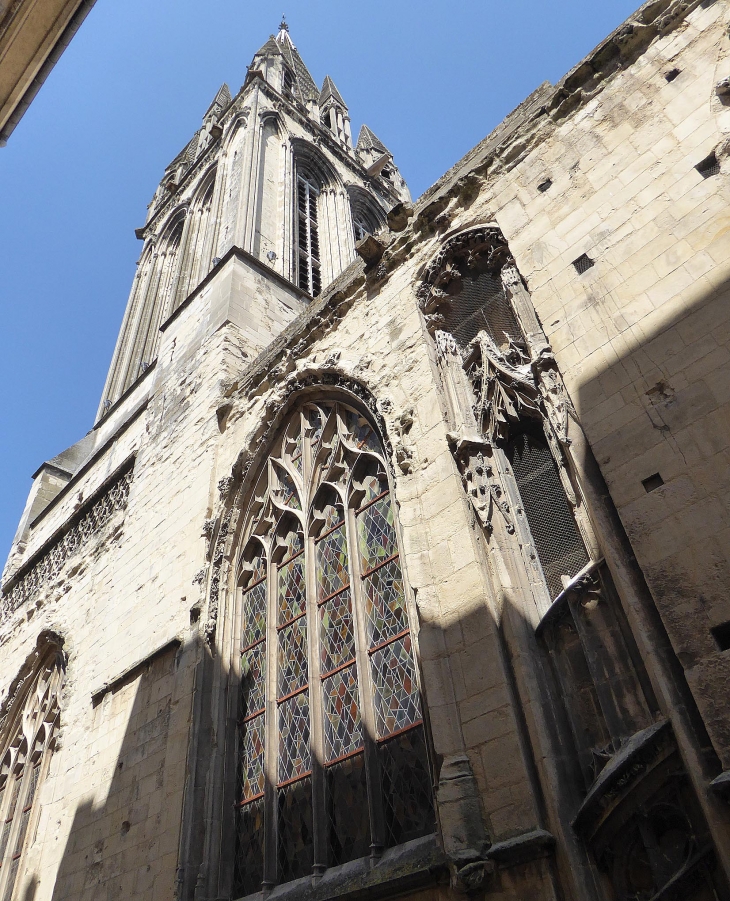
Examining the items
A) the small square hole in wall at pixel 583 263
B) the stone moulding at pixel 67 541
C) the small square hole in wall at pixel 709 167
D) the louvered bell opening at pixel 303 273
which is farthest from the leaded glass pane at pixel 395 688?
the louvered bell opening at pixel 303 273

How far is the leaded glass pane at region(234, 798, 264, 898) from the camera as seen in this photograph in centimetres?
564

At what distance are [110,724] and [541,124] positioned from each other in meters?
7.27

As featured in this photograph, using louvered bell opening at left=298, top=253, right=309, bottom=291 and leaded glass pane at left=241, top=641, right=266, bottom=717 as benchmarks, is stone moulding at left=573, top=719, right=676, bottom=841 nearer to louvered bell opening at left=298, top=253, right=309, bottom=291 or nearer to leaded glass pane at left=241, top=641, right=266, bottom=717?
leaded glass pane at left=241, top=641, right=266, bottom=717

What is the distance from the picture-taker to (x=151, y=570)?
8.58m

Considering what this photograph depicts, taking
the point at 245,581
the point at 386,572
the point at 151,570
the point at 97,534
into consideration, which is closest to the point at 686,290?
the point at 386,572

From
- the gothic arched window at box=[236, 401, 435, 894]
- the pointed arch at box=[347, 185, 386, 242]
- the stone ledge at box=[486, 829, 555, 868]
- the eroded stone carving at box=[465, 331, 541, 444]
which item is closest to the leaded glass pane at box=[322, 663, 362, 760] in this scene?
the gothic arched window at box=[236, 401, 435, 894]

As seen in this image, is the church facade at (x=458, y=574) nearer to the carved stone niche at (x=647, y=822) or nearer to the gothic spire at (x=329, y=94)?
the carved stone niche at (x=647, y=822)

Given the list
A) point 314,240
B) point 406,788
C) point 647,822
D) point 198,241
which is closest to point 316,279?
point 314,240

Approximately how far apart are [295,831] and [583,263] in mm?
4788

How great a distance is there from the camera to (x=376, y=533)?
631 cm

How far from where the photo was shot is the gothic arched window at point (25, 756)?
8.86 meters

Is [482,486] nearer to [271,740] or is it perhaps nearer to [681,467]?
[681,467]

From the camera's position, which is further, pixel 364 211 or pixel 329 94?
pixel 329 94

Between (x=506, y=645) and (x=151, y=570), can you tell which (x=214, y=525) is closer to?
(x=151, y=570)
